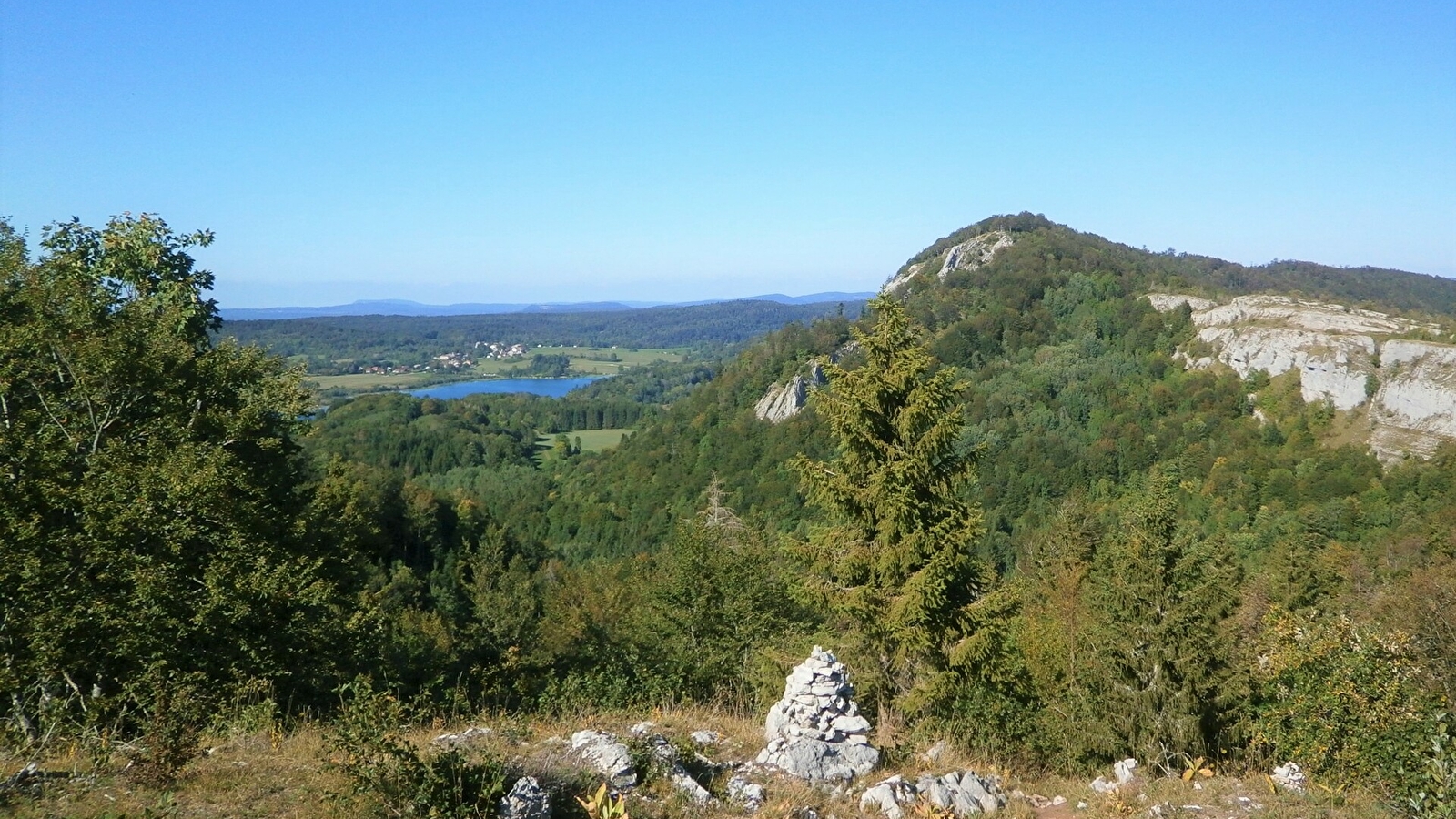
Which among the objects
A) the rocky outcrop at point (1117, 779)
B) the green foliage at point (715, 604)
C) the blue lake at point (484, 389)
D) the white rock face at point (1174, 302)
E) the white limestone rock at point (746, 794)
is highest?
the white rock face at point (1174, 302)

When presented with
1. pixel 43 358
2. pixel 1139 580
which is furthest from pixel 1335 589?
pixel 43 358

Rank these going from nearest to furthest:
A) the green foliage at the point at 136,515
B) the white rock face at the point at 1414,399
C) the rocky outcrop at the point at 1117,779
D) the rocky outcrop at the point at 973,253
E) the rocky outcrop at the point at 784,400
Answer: the rocky outcrop at the point at 1117,779, the green foliage at the point at 136,515, the white rock face at the point at 1414,399, the rocky outcrop at the point at 784,400, the rocky outcrop at the point at 973,253

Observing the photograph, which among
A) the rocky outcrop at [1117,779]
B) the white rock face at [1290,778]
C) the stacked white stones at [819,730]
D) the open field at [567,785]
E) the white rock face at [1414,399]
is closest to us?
the open field at [567,785]

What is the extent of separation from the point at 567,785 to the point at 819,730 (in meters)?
2.59

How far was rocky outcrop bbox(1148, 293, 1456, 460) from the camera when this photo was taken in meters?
57.3

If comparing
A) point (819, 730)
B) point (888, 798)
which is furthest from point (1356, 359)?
point (888, 798)

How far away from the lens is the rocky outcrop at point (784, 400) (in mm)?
88938

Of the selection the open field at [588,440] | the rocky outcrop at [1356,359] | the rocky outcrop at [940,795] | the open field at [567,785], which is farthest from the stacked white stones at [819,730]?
the open field at [588,440]

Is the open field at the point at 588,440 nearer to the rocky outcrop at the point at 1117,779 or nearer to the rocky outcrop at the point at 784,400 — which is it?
the rocky outcrop at the point at 784,400

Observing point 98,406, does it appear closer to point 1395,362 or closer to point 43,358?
point 43,358

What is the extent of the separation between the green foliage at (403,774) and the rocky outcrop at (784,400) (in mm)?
81858

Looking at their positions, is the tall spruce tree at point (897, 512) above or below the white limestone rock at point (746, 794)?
above

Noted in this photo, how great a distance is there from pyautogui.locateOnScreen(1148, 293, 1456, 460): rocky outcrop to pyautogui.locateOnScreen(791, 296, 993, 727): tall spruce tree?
63750mm

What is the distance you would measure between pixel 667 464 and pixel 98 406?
259ft
